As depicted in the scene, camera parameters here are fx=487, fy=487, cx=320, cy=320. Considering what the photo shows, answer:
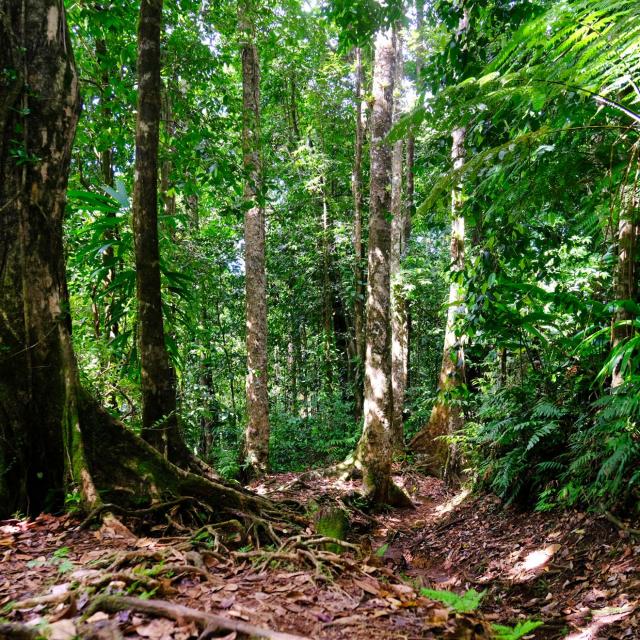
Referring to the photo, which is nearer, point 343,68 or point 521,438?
point 521,438

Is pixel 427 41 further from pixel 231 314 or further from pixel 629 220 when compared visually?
pixel 629 220

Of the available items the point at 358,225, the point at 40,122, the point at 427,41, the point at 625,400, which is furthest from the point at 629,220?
the point at 427,41

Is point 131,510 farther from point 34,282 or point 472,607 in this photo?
point 472,607

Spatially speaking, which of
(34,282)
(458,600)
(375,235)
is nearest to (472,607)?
(458,600)

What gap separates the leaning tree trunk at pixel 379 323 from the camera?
7852 millimetres

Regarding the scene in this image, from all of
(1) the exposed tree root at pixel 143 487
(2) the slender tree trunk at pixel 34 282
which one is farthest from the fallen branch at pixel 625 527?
(2) the slender tree trunk at pixel 34 282

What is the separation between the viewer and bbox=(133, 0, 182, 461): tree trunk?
4.80 meters

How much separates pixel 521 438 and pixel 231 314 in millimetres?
12550

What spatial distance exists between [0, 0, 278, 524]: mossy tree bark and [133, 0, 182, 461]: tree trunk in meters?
0.62

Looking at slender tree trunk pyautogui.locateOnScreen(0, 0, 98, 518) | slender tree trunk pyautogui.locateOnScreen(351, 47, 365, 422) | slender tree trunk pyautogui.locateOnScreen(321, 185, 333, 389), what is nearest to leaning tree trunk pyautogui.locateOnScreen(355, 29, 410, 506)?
slender tree trunk pyautogui.locateOnScreen(0, 0, 98, 518)

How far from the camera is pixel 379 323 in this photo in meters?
8.07

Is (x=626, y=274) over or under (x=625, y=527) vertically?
over

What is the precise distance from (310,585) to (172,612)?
45.9 inches

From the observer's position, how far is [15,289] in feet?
13.1
